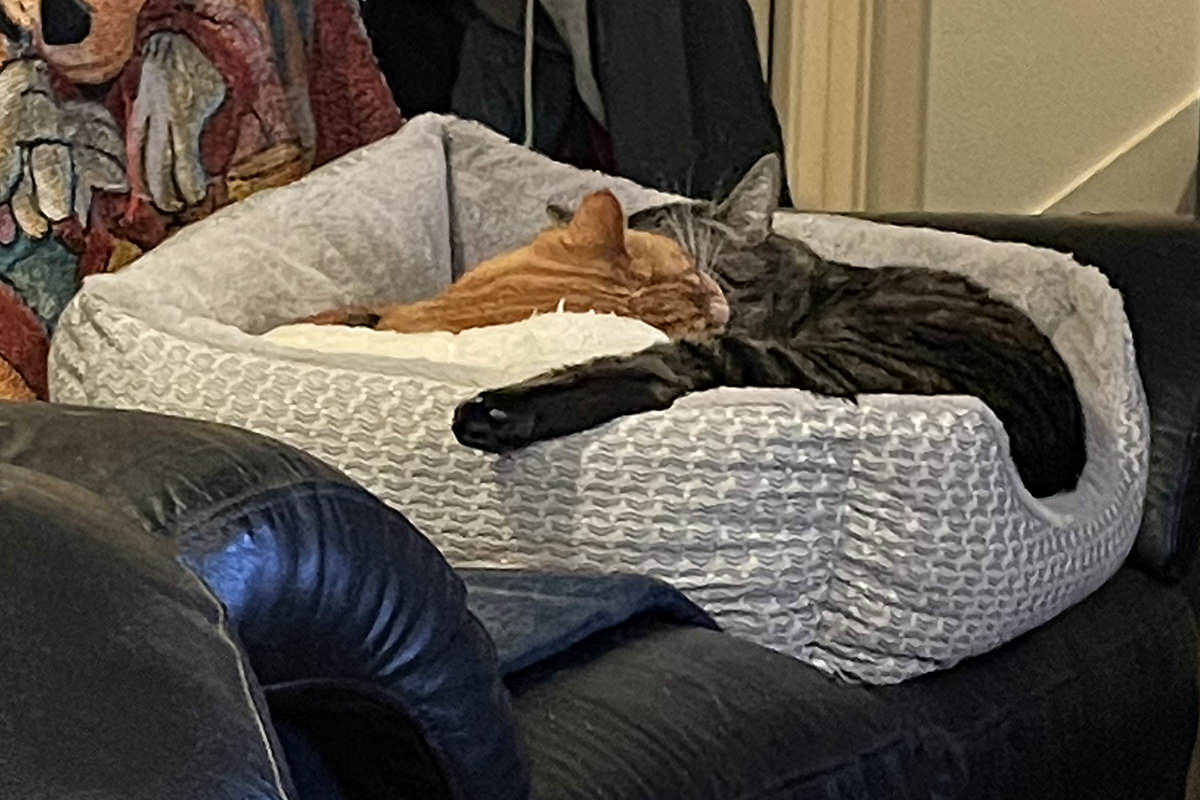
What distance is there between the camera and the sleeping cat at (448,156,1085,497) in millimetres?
1035

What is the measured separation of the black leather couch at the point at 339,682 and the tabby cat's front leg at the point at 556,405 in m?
0.13

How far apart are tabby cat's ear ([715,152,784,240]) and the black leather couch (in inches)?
21.5

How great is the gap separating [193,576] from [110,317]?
0.79 meters

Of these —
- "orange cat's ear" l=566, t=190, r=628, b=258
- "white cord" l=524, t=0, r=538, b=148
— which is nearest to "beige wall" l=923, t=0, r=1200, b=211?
"white cord" l=524, t=0, r=538, b=148

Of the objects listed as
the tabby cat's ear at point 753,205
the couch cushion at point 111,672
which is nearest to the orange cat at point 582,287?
the tabby cat's ear at point 753,205

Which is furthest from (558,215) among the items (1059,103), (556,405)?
(1059,103)

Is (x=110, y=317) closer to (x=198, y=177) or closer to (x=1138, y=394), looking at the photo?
(x=198, y=177)

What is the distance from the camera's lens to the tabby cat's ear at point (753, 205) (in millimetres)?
1563

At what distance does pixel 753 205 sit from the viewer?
5.13 ft

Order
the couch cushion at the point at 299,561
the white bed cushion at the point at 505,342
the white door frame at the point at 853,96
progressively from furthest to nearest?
1. the white door frame at the point at 853,96
2. the white bed cushion at the point at 505,342
3. the couch cushion at the point at 299,561

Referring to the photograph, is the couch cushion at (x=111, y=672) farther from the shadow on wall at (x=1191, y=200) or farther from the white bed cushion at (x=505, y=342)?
the shadow on wall at (x=1191, y=200)

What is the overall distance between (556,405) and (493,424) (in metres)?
0.04

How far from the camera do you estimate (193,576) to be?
19.6 inches

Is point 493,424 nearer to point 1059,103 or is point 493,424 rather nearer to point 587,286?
point 587,286
